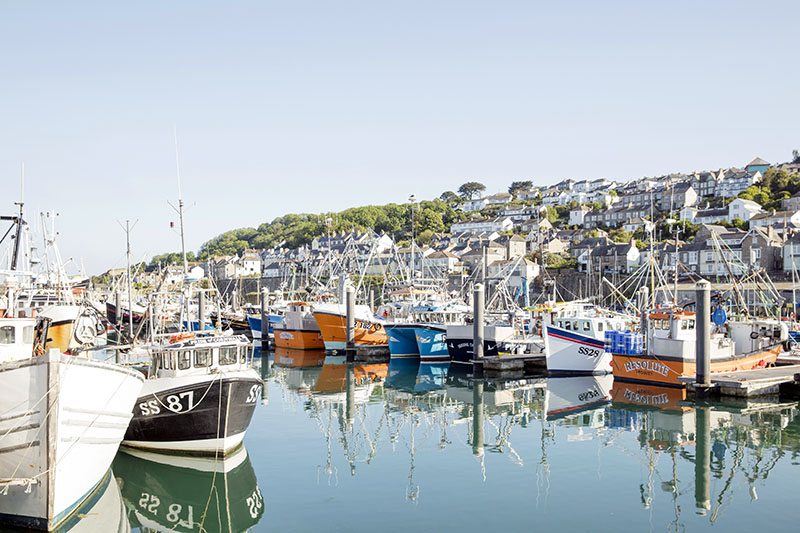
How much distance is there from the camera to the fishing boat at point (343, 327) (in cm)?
4091

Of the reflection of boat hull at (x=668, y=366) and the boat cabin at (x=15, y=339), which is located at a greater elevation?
the boat cabin at (x=15, y=339)

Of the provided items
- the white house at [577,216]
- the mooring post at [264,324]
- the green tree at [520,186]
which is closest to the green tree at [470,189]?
the green tree at [520,186]

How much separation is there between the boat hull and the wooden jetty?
1972 centimetres

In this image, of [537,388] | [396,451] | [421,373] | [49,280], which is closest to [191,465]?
[396,451]

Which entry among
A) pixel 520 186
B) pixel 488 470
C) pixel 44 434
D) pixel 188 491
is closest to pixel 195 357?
pixel 188 491

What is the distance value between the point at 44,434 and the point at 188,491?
4427mm

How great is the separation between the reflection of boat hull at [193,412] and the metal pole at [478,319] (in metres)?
15.6

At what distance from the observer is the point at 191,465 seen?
1641 cm

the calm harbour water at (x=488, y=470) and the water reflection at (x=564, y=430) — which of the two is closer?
the calm harbour water at (x=488, y=470)

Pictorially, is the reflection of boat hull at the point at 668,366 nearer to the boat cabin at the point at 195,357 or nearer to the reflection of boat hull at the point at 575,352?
the reflection of boat hull at the point at 575,352

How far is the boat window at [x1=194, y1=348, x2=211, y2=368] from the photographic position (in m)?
16.9

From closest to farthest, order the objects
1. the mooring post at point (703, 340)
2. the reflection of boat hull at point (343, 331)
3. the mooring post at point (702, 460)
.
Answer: the mooring post at point (702, 460), the mooring post at point (703, 340), the reflection of boat hull at point (343, 331)

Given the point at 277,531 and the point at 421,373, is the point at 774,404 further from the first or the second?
the point at 277,531

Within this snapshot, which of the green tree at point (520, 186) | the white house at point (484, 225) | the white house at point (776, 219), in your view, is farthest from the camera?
the green tree at point (520, 186)
